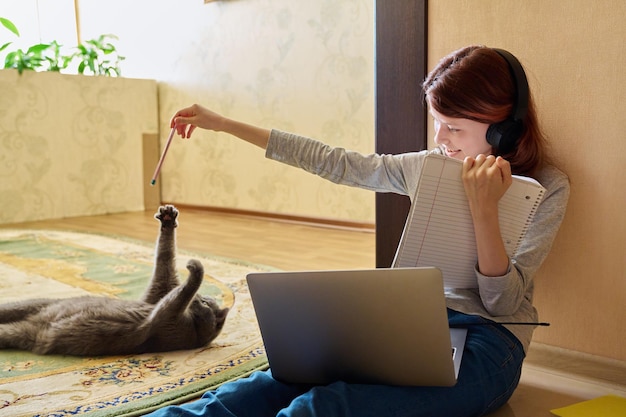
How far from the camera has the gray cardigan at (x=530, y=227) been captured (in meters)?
1.08

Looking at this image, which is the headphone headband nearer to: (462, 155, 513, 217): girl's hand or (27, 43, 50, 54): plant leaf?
(462, 155, 513, 217): girl's hand

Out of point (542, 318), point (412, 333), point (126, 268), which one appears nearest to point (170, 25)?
point (126, 268)

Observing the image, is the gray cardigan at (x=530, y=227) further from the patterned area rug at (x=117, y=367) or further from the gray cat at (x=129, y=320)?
the patterned area rug at (x=117, y=367)

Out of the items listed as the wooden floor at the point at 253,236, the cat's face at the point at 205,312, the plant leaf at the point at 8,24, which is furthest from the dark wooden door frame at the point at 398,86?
the plant leaf at the point at 8,24

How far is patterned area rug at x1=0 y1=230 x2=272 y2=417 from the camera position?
1.25 meters

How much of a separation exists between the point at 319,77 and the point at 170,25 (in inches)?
50.7

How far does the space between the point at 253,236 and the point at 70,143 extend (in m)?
1.53

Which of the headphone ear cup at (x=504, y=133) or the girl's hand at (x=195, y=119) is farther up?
the girl's hand at (x=195, y=119)

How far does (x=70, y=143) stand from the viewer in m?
4.04

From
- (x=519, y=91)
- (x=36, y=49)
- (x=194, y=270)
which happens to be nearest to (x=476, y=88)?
(x=519, y=91)

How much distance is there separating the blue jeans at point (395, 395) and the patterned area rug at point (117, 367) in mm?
313

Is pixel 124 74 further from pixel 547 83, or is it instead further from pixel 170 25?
pixel 547 83

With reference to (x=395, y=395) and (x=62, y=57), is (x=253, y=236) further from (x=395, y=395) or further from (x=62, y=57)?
(x=395, y=395)

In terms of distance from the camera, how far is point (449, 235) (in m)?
1.05
